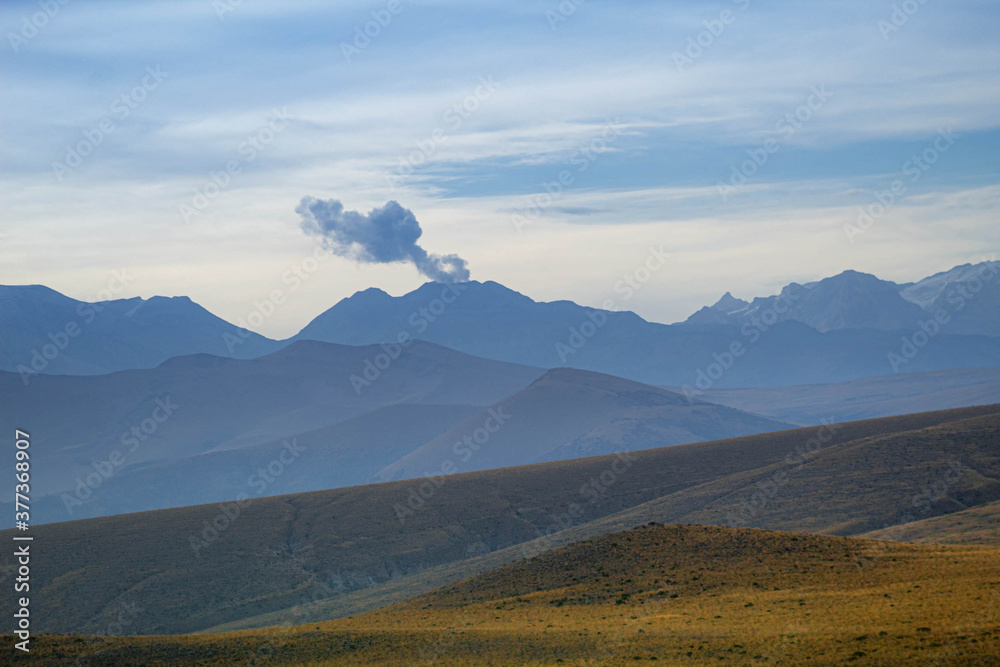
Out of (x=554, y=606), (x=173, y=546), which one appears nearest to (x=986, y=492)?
(x=554, y=606)

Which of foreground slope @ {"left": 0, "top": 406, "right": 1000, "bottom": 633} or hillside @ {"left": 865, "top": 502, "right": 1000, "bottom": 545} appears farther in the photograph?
foreground slope @ {"left": 0, "top": 406, "right": 1000, "bottom": 633}

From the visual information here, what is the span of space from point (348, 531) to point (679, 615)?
63487 mm

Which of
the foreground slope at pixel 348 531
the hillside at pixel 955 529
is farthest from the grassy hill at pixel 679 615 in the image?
the foreground slope at pixel 348 531

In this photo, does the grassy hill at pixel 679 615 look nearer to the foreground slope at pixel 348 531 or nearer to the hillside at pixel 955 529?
the hillside at pixel 955 529

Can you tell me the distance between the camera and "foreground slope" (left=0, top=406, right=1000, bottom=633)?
3140 inches

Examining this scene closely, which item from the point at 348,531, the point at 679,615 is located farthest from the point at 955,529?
the point at 348,531

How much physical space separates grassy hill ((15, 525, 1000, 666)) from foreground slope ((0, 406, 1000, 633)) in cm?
2774

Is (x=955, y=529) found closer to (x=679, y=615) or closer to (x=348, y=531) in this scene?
(x=679, y=615)

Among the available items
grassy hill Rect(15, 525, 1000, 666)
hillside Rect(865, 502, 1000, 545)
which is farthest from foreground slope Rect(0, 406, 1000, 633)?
grassy hill Rect(15, 525, 1000, 666)

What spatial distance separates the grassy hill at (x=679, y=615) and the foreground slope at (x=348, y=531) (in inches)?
1092

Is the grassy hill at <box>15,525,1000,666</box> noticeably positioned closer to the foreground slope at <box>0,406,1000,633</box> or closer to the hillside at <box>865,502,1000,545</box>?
the hillside at <box>865,502,1000,545</box>

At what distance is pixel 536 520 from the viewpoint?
10281 cm

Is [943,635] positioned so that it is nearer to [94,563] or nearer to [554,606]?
[554,606]

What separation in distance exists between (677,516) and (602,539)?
34.2m
